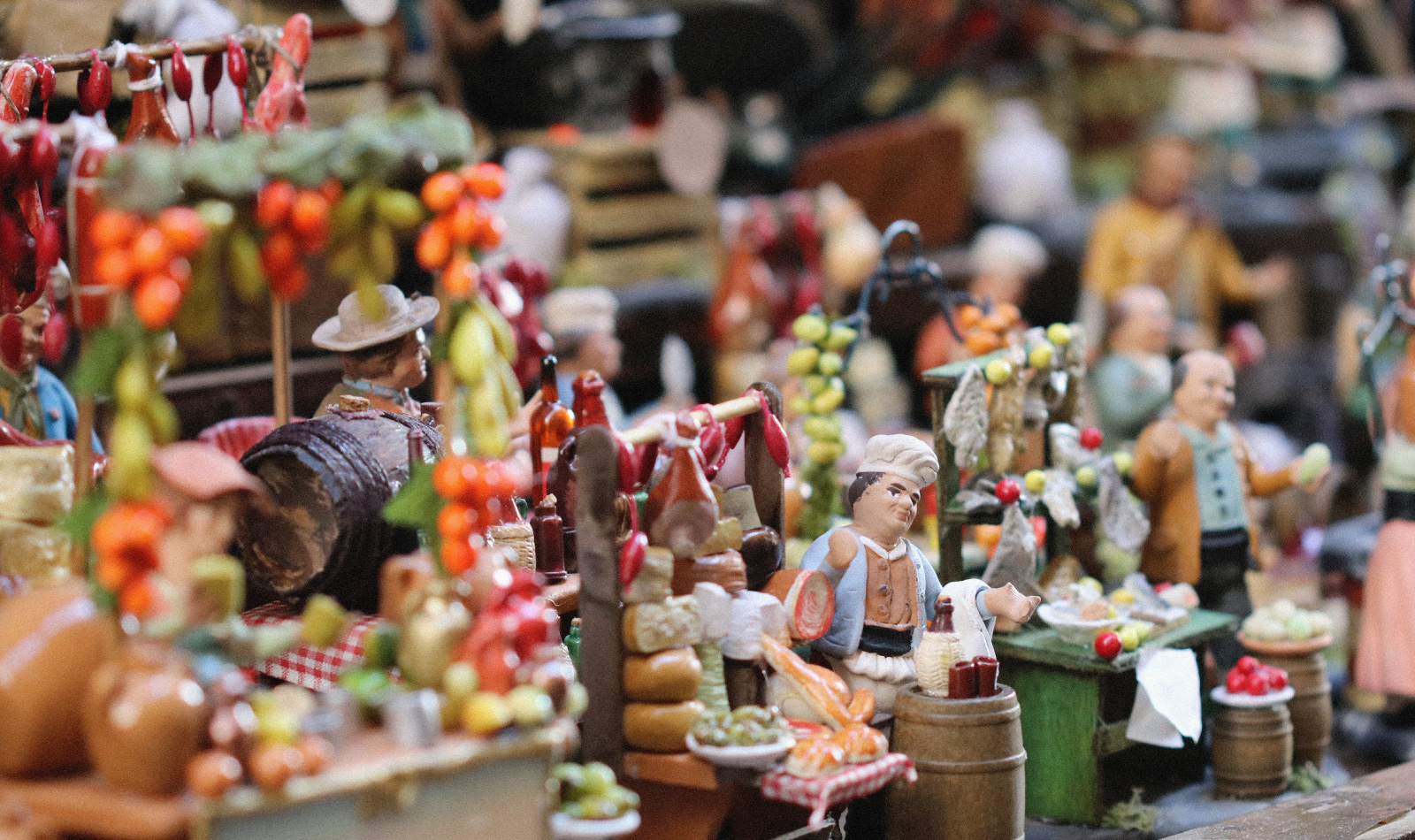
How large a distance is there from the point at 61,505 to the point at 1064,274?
25.3 feet

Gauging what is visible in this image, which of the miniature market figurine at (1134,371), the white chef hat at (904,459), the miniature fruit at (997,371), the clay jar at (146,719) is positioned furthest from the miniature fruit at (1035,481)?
the clay jar at (146,719)

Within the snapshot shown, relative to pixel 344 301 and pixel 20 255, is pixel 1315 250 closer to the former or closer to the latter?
pixel 344 301

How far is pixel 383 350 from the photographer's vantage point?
514 cm

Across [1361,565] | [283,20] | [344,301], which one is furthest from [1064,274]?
[344,301]

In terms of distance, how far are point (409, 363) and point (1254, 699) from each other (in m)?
2.97

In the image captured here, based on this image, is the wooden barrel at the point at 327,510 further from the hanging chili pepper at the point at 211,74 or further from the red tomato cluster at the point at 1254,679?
the red tomato cluster at the point at 1254,679

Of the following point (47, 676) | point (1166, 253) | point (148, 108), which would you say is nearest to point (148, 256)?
point (47, 676)

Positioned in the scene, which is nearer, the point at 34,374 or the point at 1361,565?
the point at 34,374

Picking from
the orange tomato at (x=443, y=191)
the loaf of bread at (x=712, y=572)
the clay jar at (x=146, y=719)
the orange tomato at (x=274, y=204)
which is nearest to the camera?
the clay jar at (x=146, y=719)

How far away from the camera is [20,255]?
4.73m

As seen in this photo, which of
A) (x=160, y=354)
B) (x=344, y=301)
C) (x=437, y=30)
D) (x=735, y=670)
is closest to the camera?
(x=160, y=354)

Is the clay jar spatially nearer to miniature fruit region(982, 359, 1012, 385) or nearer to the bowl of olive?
the bowl of olive

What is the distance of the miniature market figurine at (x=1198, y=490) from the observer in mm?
6059

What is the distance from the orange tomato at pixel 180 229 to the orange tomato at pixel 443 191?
1.73 feet
